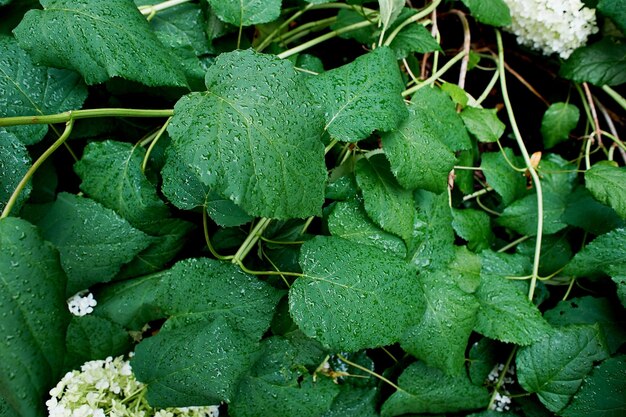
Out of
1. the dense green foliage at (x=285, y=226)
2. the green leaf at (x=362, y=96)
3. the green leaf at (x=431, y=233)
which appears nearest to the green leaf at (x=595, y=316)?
the dense green foliage at (x=285, y=226)

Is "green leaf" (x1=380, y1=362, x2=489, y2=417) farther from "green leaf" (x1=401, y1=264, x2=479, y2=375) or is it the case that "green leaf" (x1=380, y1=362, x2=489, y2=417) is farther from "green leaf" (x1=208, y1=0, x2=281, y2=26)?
"green leaf" (x1=208, y1=0, x2=281, y2=26)

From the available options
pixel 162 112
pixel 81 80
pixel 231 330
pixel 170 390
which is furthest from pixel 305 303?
pixel 81 80

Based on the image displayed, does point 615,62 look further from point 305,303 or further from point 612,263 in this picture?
point 305,303

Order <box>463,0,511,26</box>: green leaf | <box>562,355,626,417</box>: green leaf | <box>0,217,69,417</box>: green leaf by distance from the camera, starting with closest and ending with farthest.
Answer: <box>0,217,69,417</box>: green leaf, <box>562,355,626,417</box>: green leaf, <box>463,0,511,26</box>: green leaf

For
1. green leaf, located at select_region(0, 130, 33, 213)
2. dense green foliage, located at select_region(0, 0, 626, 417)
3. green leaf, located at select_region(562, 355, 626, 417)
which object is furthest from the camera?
green leaf, located at select_region(562, 355, 626, 417)

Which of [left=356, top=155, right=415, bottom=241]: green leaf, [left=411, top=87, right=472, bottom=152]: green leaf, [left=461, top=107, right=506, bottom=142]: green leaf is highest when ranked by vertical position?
[left=411, top=87, right=472, bottom=152]: green leaf

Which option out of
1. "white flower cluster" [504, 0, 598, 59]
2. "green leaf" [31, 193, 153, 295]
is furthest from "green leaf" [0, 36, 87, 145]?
"white flower cluster" [504, 0, 598, 59]
